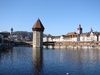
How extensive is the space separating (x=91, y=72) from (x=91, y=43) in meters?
57.3

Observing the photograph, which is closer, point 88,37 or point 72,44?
point 72,44

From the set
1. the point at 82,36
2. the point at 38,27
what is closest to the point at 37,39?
the point at 38,27

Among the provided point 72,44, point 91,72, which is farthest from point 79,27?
point 91,72

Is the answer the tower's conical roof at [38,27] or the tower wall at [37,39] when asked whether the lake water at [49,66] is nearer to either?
the tower wall at [37,39]

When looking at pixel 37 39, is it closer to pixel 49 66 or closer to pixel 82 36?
pixel 82 36

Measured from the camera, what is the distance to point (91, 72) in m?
19.5

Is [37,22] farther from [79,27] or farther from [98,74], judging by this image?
[98,74]

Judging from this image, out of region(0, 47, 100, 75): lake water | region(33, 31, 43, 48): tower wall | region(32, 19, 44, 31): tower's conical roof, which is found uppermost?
region(32, 19, 44, 31): tower's conical roof

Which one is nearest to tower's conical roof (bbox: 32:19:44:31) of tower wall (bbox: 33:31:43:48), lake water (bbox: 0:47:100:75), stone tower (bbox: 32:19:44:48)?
stone tower (bbox: 32:19:44:48)

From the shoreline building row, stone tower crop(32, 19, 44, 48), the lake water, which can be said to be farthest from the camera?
the shoreline building row

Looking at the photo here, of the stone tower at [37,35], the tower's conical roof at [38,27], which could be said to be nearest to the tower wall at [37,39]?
the stone tower at [37,35]

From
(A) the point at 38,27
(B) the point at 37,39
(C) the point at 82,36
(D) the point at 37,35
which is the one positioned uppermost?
(A) the point at 38,27

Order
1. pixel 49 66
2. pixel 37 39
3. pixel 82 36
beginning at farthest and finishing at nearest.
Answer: pixel 82 36, pixel 37 39, pixel 49 66

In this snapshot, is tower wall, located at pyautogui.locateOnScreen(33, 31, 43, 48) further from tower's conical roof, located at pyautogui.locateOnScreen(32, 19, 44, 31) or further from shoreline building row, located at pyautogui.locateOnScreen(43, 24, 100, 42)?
shoreline building row, located at pyautogui.locateOnScreen(43, 24, 100, 42)
